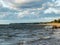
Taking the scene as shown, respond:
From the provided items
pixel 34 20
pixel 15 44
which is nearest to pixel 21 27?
pixel 34 20

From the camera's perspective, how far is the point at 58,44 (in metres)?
9.73

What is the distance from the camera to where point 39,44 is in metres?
Result: 9.61

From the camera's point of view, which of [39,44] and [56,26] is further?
[56,26]

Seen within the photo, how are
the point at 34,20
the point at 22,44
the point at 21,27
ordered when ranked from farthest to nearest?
the point at 21,27, the point at 34,20, the point at 22,44

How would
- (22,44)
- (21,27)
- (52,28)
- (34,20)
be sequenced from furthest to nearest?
(21,27), (52,28), (34,20), (22,44)

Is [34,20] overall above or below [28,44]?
above

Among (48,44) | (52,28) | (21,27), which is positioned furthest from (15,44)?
(21,27)

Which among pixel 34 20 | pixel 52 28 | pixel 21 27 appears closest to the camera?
pixel 34 20

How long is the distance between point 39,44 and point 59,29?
33.2 ft

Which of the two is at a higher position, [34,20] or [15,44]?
[34,20]

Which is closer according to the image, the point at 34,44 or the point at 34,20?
the point at 34,44

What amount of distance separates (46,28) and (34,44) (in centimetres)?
1094

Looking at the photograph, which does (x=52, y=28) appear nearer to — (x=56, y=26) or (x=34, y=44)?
(x=56, y=26)

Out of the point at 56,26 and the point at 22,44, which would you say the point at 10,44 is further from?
the point at 56,26
